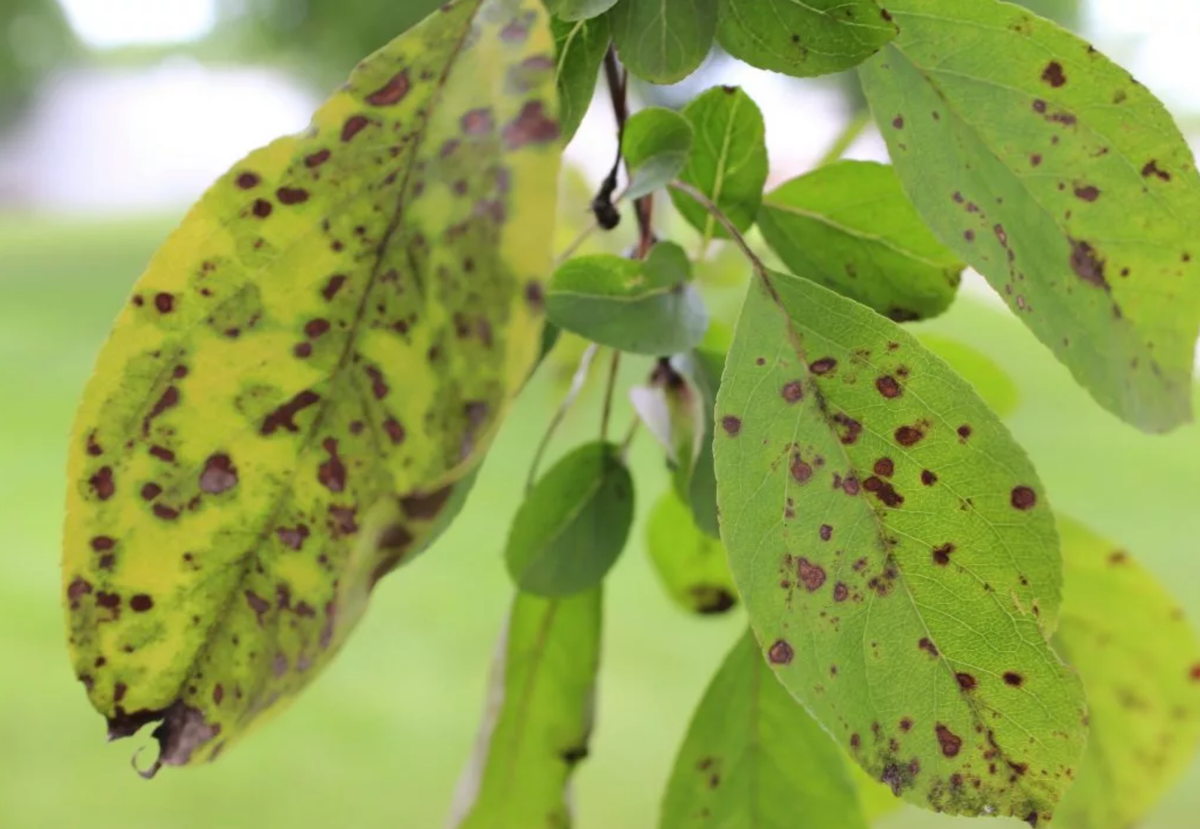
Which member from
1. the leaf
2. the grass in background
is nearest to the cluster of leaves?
the leaf

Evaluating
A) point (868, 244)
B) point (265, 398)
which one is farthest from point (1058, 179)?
point (265, 398)

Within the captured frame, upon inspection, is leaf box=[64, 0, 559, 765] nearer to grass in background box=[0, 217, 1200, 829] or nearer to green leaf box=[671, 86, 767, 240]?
green leaf box=[671, 86, 767, 240]

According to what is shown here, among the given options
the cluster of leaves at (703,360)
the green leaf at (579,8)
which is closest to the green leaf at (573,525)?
the cluster of leaves at (703,360)

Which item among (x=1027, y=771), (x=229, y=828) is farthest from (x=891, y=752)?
(x=229, y=828)

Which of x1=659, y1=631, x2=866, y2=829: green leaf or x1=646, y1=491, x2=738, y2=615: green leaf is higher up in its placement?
x1=646, y1=491, x2=738, y2=615: green leaf

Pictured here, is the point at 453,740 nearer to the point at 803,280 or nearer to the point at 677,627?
the point at 677,627

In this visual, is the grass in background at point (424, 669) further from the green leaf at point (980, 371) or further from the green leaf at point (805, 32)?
the green leaf at point (805, 32)
